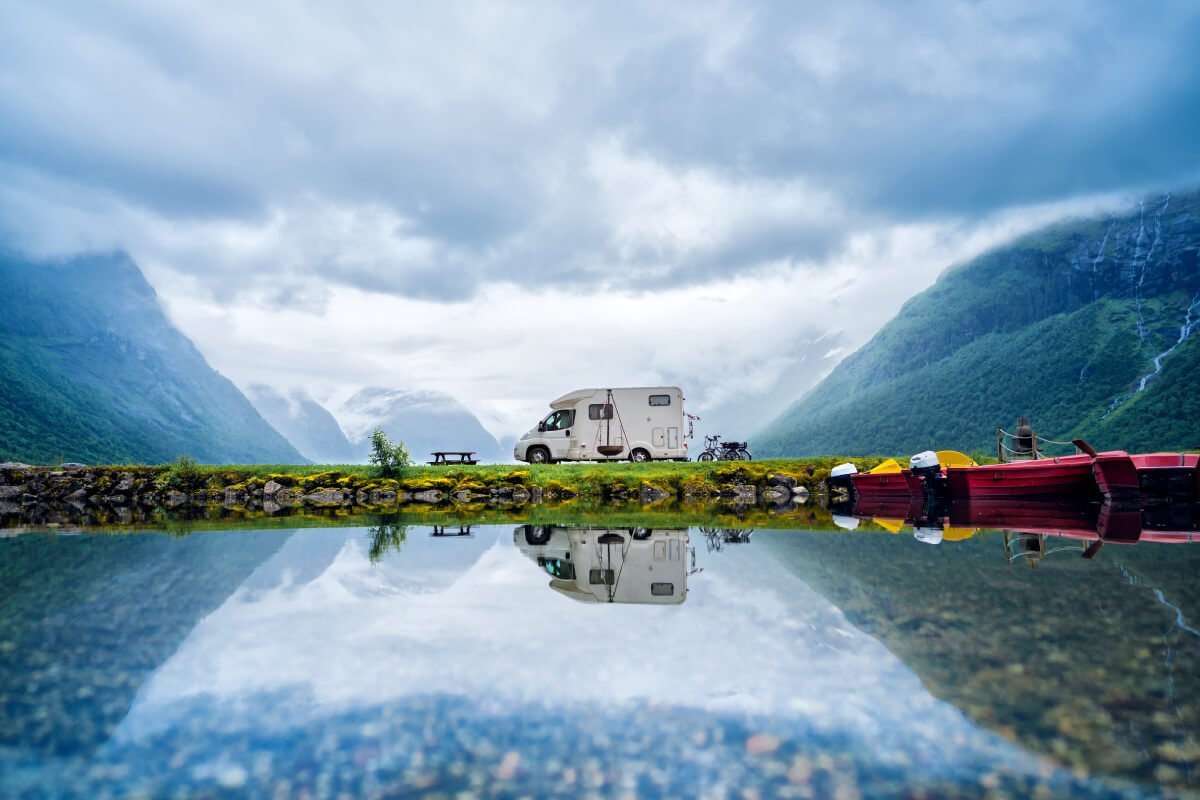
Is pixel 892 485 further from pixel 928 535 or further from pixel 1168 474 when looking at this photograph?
pixel 928 535

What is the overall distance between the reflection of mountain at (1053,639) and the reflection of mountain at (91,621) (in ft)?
16.0

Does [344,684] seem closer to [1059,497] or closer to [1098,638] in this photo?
[1098,638]

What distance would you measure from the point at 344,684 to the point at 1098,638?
5.41 m

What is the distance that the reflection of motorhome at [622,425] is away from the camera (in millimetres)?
29953

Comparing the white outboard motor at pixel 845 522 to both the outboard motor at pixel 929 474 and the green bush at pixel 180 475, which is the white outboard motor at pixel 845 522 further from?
the green bush at pixel 180 475

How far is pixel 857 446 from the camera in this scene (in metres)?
130

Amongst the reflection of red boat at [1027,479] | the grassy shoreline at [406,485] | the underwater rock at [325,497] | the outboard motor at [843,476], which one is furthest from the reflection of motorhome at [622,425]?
the reflection of red boat at [1027,479]

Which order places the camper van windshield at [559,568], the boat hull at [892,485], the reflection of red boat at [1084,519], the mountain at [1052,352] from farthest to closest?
the mountain at [1052,352], the boat hull at [892,485], the reflection of red boat at [1084,519], the camper van windshield at [559,568]

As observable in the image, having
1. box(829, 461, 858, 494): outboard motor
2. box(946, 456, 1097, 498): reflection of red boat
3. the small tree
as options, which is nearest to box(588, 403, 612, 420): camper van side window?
the small tree

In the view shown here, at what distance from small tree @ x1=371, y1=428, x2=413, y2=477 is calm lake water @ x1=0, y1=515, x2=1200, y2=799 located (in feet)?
64.1

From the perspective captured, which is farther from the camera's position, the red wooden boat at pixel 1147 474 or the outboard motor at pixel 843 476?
the outboard motor at pixel 843 476

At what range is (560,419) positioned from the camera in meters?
30.7

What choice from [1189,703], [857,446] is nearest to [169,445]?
[857,446]

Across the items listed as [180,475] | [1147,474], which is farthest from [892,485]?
[180,475]
